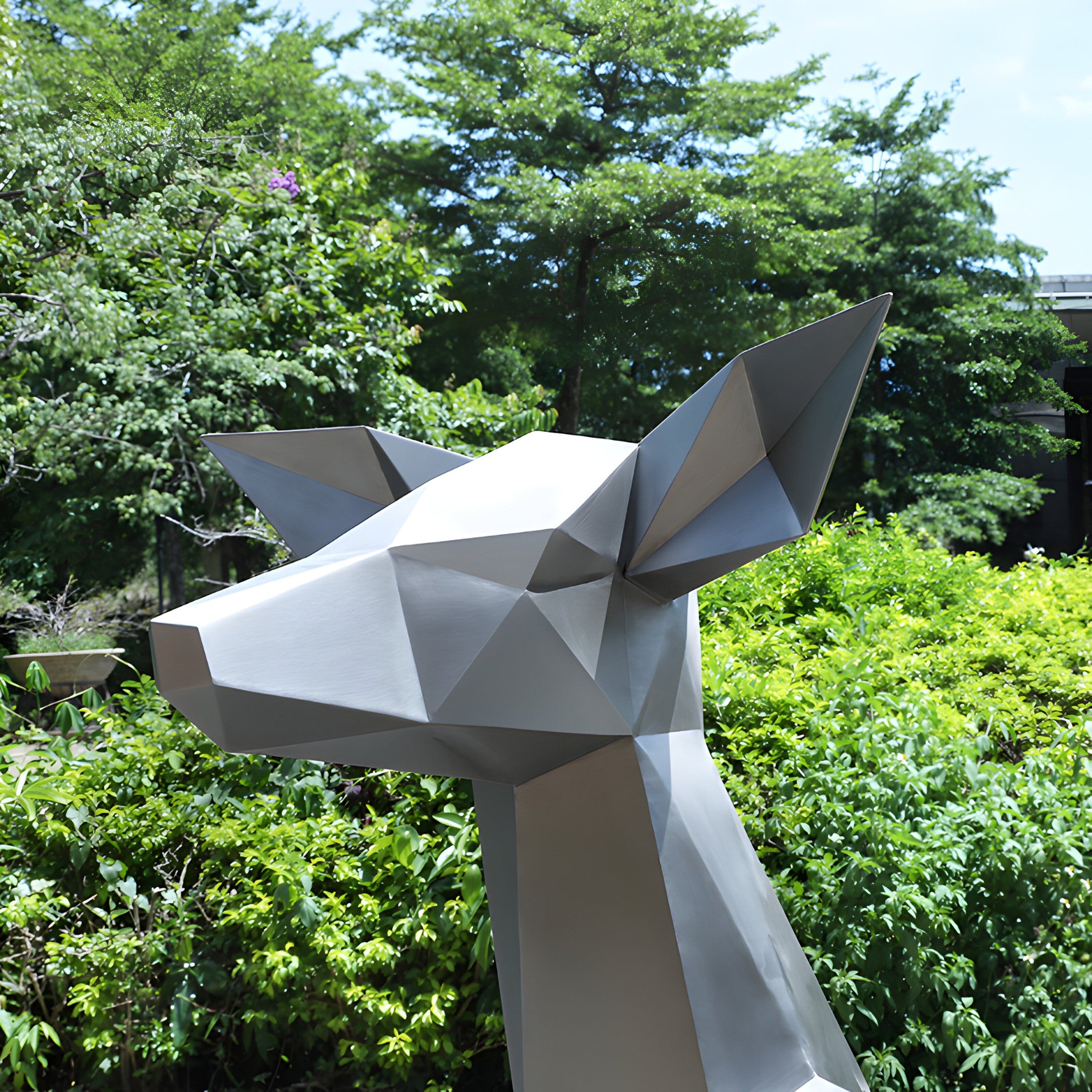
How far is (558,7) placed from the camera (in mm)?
14461

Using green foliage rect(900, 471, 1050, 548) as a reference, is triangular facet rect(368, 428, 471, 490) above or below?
above

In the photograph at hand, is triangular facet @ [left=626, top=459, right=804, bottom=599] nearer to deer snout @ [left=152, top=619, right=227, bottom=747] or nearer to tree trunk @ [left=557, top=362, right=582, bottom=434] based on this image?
deer snout @ [left=152, top=619, right=227, bottom=747]

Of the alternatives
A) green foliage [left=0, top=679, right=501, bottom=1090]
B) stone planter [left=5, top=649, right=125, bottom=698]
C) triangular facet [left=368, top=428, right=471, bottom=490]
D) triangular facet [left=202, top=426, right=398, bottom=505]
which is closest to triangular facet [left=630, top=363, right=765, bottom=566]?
triangular facet [left=368, top=428, right=471, bottom=490]

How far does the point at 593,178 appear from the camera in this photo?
1299 cm

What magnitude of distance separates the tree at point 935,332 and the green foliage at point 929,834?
433 inches

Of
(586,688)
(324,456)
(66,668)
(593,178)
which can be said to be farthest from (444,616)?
(593,178)

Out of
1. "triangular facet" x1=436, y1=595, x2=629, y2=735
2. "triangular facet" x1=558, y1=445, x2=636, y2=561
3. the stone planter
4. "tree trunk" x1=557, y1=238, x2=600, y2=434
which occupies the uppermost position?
"tree trunk" x1=557, y1=238, x2=600, y2=434

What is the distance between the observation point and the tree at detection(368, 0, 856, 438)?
13.5 meters

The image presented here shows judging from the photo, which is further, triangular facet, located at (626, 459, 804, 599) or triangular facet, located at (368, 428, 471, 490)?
triangular facet, located at (368, 428, 471, 490)

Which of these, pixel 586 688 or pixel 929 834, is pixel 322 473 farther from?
pixel 929 834

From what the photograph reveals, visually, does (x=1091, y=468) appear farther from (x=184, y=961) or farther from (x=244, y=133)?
(x=184, y=961)

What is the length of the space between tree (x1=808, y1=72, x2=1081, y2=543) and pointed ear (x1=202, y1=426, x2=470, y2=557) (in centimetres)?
1332

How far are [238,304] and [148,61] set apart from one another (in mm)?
3357

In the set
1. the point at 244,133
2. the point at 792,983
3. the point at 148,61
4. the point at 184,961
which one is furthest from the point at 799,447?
the point at 148,61
